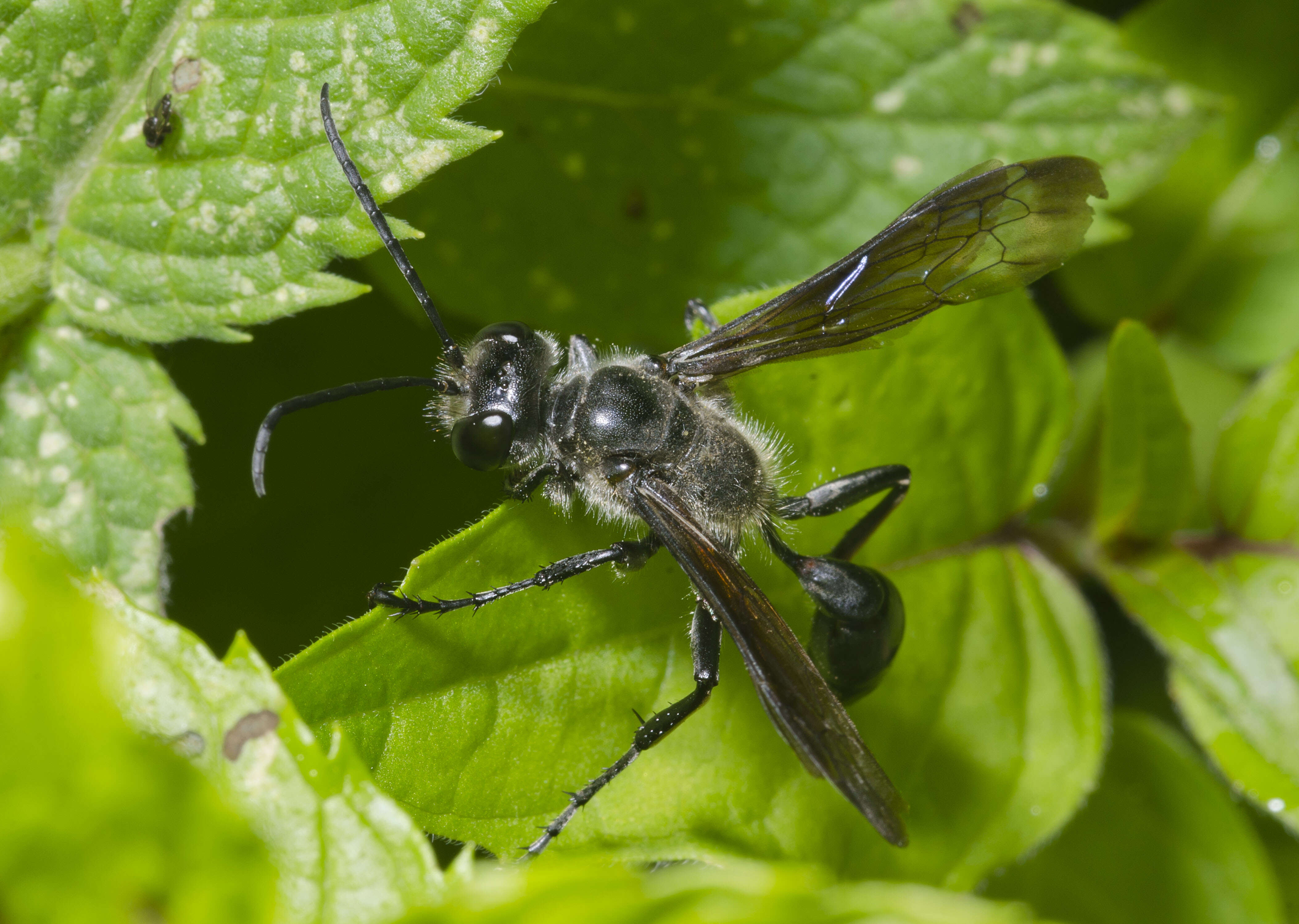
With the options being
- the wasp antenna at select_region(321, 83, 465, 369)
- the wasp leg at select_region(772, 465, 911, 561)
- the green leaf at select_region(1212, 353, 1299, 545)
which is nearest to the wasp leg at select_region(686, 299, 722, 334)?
the wasp leg at select_region(772, 465, 911, 561)

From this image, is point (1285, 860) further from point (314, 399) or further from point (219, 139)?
point (219, 139)

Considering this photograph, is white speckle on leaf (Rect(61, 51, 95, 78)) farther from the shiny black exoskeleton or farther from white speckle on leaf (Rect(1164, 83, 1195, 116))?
white speckle on leaf (Rect(1164, 83, 1195, 116))

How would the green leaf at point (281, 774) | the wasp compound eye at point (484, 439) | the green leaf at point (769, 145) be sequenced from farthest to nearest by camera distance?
the green leaf at point (769, 145) → the wasp compound eye at point (484, 439) → the green leaf at point (281, 774)

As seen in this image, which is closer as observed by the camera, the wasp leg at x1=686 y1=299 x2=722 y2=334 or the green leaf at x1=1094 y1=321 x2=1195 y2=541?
the green leaf at x1=1094 y1=321 x2=1195 y2=541

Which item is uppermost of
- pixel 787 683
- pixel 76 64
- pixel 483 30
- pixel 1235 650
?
pixel 483 30

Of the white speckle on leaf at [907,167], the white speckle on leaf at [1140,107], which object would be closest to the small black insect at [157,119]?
the white speckle on leaf at [907,167]

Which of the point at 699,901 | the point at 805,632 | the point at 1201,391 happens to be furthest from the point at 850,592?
the point at 1201,391

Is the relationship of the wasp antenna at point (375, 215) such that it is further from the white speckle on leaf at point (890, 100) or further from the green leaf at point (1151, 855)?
the green leaf at point (1151, 855)
